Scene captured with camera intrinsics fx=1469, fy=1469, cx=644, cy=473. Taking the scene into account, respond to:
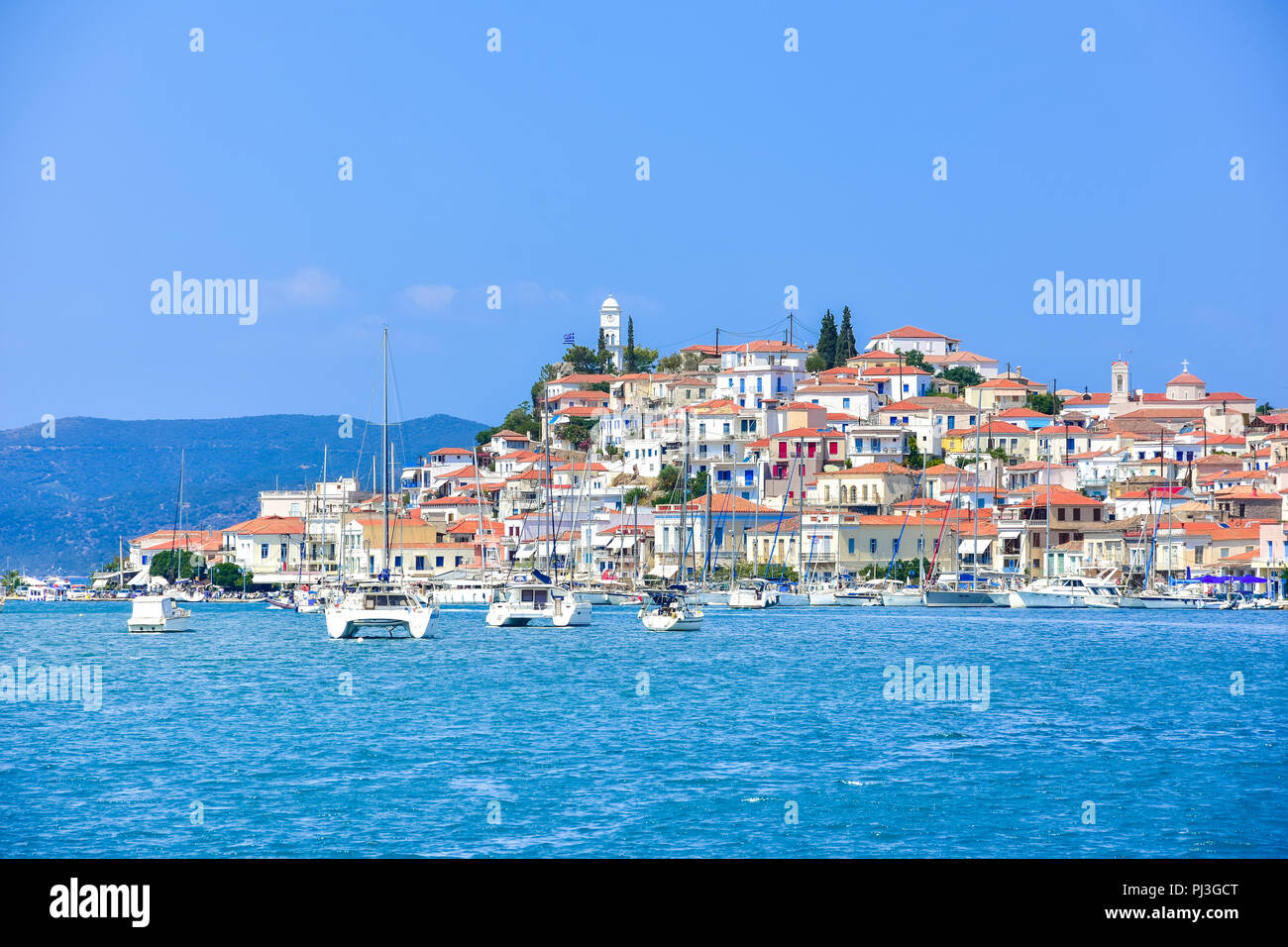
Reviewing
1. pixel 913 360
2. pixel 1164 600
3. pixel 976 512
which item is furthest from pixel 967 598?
pixel 913 360

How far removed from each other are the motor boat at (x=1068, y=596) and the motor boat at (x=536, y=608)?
25295 mm

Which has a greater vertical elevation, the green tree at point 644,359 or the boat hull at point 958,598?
the green tree at point 644,359

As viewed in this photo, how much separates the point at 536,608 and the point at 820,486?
1578 inches

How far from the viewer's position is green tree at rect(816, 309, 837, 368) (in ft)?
404

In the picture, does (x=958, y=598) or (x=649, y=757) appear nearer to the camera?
(x=649, y=757)

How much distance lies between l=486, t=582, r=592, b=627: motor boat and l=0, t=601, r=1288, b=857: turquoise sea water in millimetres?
13632

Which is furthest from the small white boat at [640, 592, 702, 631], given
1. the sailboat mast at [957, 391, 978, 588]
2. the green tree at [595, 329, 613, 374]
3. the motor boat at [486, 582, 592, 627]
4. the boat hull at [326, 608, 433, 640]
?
the green tree at [595, 329, 613, 374]

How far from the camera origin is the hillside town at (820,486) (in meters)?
86.2

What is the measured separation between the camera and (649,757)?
866 inches

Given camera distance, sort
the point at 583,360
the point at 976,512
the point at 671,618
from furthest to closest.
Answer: the point at 583,360, the point at 976,512, the point at 671,618

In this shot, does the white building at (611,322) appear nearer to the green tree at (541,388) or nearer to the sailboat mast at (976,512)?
the green tree at (541,388)

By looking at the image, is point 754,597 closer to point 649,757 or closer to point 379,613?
point 379,613

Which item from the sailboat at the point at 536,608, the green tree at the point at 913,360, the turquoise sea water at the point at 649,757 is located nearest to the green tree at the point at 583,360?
the green tree at the point at 913,360
